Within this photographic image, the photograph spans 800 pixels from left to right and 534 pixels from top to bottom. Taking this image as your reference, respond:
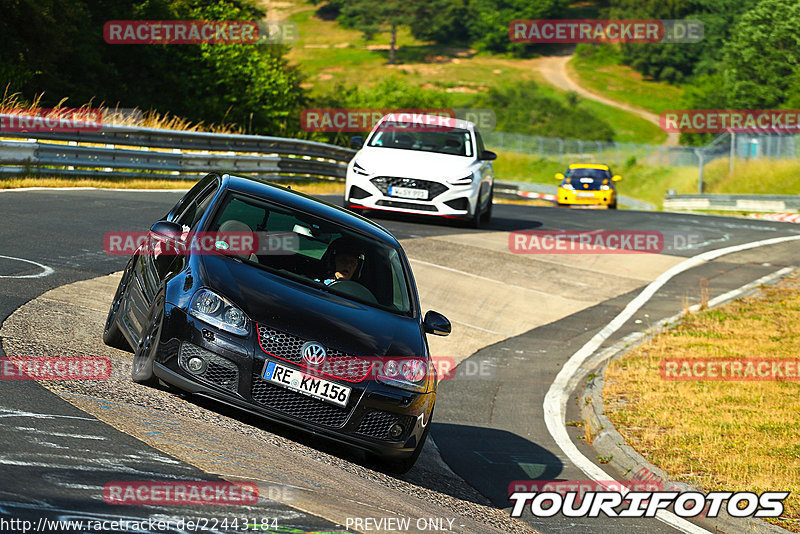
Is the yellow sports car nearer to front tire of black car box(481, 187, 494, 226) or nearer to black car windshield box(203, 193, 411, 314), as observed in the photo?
front tire of black car box(481, 187, 494, 226)

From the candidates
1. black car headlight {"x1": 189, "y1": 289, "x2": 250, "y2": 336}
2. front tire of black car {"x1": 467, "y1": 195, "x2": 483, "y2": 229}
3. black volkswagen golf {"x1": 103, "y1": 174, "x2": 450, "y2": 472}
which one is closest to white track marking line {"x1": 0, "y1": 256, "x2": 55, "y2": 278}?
black volkswagen golf {"x1": 103, "y1": 174, "x2": 450, "y2": 472}

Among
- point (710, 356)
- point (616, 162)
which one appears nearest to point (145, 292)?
point (710, 356)

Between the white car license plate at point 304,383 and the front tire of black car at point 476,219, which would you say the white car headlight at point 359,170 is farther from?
the white car license plate at point 304,383

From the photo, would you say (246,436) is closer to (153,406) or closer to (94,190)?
(153,406)

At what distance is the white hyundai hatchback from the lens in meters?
17.6

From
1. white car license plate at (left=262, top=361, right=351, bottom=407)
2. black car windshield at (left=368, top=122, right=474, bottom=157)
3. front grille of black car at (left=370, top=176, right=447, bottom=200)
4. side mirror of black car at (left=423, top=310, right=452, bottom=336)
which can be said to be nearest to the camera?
white car license plate at (left=262, top=361, right=351, bottom=407)

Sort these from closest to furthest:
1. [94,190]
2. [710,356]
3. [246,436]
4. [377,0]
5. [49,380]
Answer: [246,436], [49,380], [710,356], [94,190], [377,0]

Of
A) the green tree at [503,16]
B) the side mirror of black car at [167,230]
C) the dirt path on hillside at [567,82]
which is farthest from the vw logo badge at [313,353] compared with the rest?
the green tree at [503,16]

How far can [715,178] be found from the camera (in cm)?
4706

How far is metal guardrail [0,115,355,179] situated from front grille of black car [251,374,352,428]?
13.1 metres

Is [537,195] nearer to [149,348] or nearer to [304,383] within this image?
[149,348]

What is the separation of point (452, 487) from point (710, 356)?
6.16 metres

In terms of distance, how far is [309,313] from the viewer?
6613 millimetres

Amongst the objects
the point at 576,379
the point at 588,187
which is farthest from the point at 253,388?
the point at 588,187
